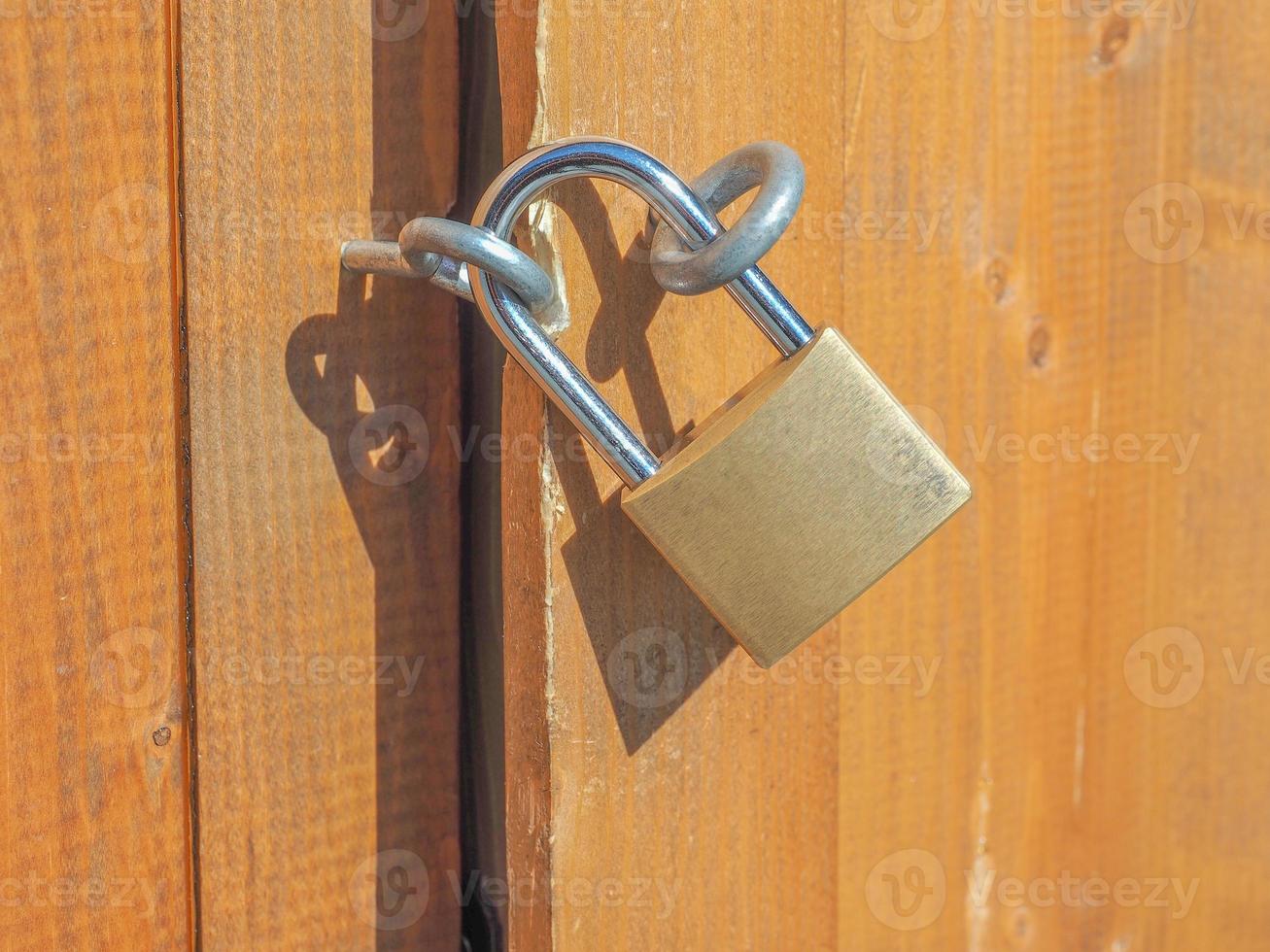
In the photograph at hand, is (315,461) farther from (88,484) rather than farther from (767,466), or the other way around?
(767,466)

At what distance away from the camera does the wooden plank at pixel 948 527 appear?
0.45m

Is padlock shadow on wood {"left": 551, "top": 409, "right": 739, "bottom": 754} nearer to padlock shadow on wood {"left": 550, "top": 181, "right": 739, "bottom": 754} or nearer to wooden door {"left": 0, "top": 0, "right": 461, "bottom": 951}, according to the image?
padlock shadow on wood {"left": 550, "top": 181, "right": 739, "bottom": 754}

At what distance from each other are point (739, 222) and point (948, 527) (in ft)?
0.96

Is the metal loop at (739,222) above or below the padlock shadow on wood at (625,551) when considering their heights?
above

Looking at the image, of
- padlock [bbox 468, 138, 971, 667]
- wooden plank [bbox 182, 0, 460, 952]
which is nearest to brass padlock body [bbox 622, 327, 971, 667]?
padlock [bbox 468, 138, 971, 667]

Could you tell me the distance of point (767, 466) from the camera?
1.34 ft

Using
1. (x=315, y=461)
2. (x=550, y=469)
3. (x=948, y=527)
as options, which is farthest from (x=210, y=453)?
(x=948, y=527)

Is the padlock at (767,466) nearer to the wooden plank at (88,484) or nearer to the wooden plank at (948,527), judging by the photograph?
the wooden plank at (948,527)

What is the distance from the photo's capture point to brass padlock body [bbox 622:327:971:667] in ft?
1.33

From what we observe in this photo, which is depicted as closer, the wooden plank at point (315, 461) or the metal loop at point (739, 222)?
the metal loop at point (739, 222)

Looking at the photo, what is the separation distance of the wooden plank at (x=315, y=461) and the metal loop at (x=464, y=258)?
10 centimetres

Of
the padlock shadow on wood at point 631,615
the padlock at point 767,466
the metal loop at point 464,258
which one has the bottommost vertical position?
the padlock shadow on wood at point 631,615

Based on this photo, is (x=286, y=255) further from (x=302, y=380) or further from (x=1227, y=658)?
(x=1227, y=658)

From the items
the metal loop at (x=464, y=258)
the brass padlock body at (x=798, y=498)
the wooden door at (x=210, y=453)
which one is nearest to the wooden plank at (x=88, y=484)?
the wooden door at (x=210, y=453)
